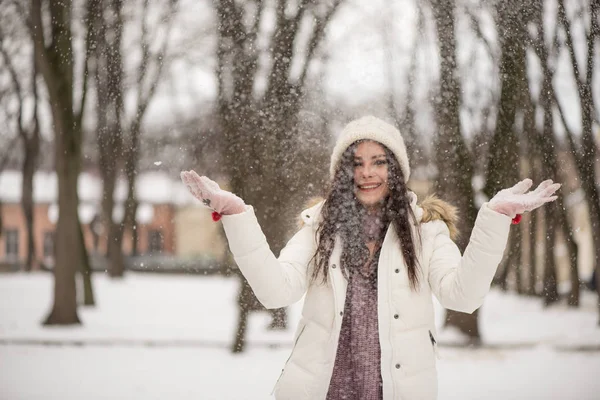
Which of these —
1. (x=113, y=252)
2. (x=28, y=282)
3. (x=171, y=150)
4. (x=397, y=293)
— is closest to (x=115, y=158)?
(x=171, y=150)

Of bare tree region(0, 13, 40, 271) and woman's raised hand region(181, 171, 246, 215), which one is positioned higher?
bare tree region(0, 13, 40, 271)

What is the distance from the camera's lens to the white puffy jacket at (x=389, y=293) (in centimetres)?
134

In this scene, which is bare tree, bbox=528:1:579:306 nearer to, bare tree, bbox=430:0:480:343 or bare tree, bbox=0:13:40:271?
bare tree, bbox=430:0:480:343

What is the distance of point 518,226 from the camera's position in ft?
8.27

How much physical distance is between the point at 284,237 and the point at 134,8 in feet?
3.65

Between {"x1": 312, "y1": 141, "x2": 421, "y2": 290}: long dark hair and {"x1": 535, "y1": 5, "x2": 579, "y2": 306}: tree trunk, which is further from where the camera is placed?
{"x1": 535, "y1": 5, "x2": 579, "y2": 306}: tree trunk

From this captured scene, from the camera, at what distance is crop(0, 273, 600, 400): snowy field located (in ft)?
8.20

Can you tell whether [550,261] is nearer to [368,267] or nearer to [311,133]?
[311,133]

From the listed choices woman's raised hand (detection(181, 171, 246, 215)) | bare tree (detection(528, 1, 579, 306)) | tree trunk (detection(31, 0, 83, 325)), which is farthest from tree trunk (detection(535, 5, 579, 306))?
tree trunk (detection(31, 0, 83, 325))

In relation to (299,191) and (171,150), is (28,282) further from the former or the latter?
(299,191)

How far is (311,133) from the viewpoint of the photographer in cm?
237

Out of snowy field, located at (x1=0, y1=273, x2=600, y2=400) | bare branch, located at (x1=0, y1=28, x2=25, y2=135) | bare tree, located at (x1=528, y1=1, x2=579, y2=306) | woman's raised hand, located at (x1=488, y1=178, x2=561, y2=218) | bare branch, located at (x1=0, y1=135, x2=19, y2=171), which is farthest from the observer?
bare branch, located at (x1=0, y1=135, x2=19, y2=171)

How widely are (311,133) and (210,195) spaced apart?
1.13 m

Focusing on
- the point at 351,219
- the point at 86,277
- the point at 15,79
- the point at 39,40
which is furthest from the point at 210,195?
the point at 86,277
